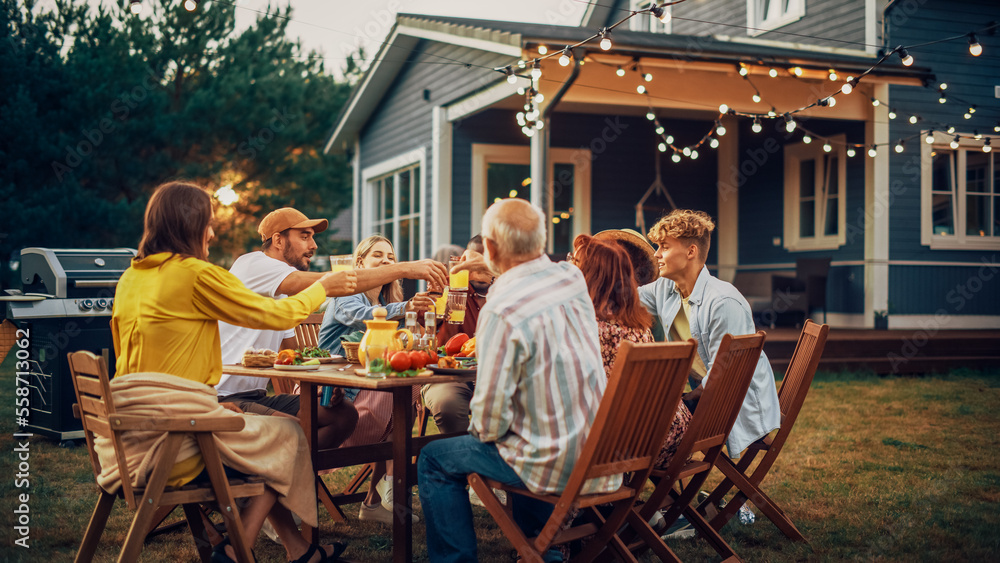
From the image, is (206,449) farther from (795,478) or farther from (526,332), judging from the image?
(795,478)

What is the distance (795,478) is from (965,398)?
403cm

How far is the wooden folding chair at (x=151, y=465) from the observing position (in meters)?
2.47

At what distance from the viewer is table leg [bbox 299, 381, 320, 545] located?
10.5 ft

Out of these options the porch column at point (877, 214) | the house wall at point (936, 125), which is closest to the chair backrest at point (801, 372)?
the porch column at point (877, 214)

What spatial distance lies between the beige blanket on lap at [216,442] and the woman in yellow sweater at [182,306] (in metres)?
0.09

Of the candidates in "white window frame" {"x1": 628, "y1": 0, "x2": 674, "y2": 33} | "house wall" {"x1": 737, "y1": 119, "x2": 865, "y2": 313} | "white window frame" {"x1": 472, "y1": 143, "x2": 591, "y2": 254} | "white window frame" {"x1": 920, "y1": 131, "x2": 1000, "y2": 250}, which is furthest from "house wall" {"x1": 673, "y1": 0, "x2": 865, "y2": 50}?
"white window frame" {"x1": 472, "y1": 143, "x2": 591, "y2": 254}

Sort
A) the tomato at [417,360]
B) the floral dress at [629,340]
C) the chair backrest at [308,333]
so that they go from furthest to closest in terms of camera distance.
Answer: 1. the chair backrest at [308,333]
2. the floral dress at [629,340]
3. the tomato at [417,360]

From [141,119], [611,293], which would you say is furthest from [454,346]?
[141,119]

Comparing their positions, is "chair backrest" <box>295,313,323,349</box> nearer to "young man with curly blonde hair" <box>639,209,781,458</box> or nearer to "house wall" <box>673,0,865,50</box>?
"young man with curly blonde hair" <box>639,209,781,458</box>

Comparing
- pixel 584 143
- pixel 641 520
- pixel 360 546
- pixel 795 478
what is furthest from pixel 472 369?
pixel 584 143

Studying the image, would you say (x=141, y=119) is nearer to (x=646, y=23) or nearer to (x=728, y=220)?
(x=646, y=23)

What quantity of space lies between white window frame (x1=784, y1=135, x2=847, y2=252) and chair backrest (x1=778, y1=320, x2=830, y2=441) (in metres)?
7.67

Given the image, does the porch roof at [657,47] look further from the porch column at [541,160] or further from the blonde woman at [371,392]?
the blonde woman at [371,392]

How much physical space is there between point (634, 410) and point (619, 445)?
0.41 feet
